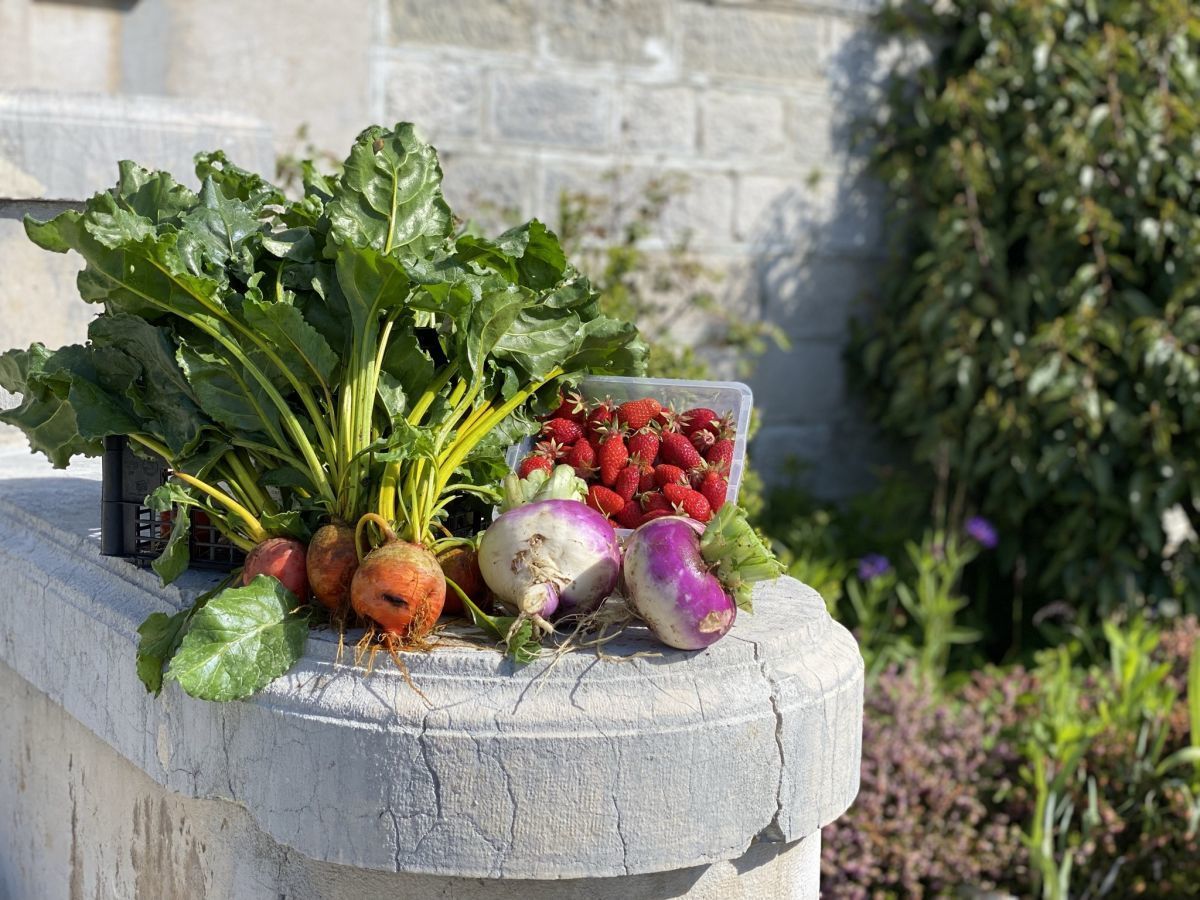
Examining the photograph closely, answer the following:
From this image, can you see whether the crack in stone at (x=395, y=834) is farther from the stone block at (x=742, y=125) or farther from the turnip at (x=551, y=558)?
the stone block at (x=742, y=125)

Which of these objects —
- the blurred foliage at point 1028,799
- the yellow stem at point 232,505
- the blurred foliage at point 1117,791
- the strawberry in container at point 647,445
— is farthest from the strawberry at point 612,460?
the blurred foliage at point 1117,791

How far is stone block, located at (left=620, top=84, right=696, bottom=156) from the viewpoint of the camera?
4438mm

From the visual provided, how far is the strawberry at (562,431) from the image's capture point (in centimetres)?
192

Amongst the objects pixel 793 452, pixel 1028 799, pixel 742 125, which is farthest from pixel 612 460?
pixel 793 452

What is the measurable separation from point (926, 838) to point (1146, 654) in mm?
1149

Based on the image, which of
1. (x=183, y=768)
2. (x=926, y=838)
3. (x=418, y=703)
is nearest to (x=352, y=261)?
(x=418, y=703)

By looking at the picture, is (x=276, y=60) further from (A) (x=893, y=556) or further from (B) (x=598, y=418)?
(A) (x=893, y=556)

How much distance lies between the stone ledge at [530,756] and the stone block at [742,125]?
10.5 feet

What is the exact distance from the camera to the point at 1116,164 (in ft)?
14.2

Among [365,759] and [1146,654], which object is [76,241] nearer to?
[365,759]

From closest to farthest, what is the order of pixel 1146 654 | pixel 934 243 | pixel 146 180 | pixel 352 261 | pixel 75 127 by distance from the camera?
pixel 352 261, pixel 146 180, pixel 75 127, pixel 1146 654, pixel 934 243

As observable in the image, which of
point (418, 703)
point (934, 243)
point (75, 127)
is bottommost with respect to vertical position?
point (418, 703)

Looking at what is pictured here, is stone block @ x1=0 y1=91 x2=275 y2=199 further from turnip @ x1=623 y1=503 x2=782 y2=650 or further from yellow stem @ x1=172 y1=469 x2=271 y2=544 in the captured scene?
turnip @ x1=623 y1=503 x2=782 y2=650

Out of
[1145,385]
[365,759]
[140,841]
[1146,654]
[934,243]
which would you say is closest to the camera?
[365,759]
